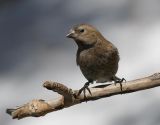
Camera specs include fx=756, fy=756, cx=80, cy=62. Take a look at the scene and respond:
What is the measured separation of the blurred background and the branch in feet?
5.36

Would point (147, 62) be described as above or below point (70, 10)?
below

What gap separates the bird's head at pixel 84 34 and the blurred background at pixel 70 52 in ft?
4.48

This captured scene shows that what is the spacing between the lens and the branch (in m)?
2.55

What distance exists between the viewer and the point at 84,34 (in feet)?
10.0

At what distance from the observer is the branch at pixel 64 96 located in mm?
2546

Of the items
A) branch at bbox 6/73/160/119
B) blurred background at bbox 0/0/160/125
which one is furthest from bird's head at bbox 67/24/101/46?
blurred background at bbox 0/0/160/125

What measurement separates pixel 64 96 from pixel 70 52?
8.67 feet

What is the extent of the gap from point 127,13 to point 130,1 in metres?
0.16

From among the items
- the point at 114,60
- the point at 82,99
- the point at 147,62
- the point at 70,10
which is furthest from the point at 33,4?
the point at 82,99

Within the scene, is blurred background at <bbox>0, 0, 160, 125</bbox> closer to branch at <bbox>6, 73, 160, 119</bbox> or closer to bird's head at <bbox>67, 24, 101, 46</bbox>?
bird's head at <bbox>67, 24, 101, 46</bbox>

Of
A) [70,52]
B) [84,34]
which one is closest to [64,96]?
[84,34]

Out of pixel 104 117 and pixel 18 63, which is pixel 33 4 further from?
pixel 104 117

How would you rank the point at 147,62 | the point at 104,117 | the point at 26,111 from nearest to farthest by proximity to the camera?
1. the point at 26,111
2. the point at 104,117
3. the point at 147,62

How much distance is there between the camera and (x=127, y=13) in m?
5.41
